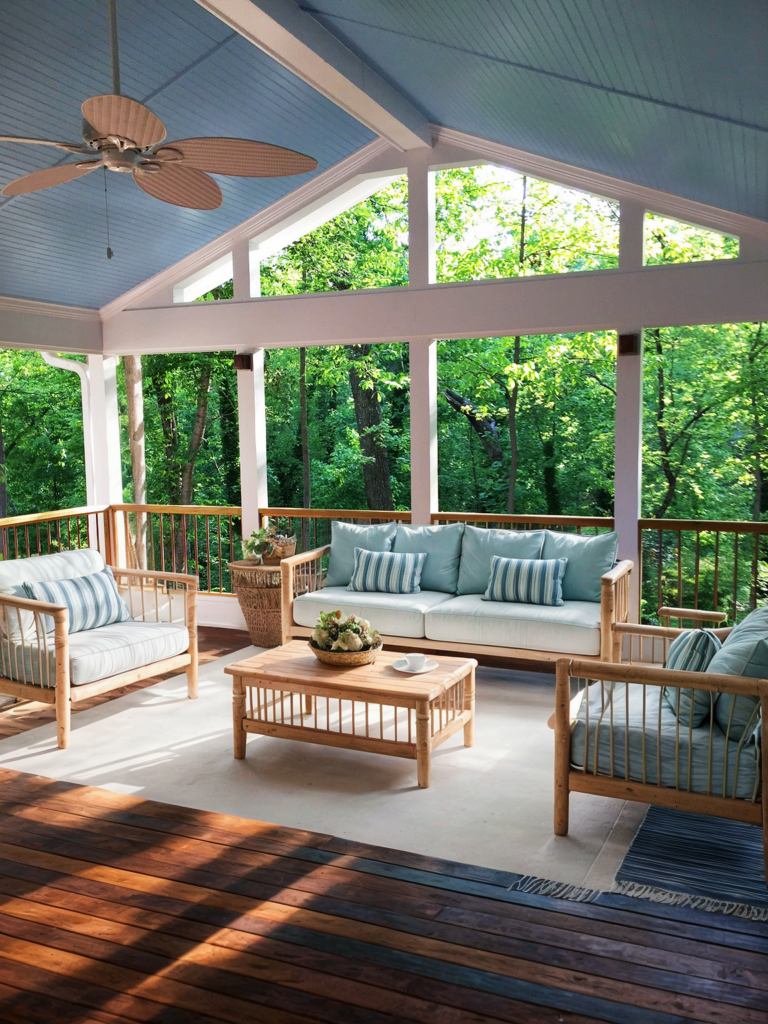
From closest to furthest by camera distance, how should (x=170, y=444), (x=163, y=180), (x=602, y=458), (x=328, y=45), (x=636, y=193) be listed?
1. (x=163, y=180)
2. (x=328, y=45)
3. (x=636, y=193)
4. (x=602, y=458)
5. (x=170, y=444)

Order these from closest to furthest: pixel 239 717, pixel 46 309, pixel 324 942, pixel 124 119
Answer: pixel 324 942 < pixel 124 119 < pixel 239 717 < pixel 46 309

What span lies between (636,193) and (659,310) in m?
0.79

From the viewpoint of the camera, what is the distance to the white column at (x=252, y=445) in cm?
732

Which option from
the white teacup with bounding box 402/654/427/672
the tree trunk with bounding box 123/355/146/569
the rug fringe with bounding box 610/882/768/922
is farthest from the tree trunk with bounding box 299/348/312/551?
the rug fringe with bounding box 610/882/768/922

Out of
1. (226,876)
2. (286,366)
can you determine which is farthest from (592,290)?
(286,366)

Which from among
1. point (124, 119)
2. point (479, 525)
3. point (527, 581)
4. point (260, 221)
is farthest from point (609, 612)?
point (260, 221)

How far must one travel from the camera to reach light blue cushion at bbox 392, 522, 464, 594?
20.3ft

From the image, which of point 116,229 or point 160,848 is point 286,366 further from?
point 160,848

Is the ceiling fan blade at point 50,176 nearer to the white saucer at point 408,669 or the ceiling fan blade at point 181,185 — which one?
the ceiling fan blade at point 181,185

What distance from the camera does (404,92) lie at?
5824mm

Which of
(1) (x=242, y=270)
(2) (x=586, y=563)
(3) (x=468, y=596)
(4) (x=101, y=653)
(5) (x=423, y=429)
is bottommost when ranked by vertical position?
(4) (x=101, y=653)

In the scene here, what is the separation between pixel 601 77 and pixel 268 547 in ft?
13.3

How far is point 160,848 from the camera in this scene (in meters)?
3.53

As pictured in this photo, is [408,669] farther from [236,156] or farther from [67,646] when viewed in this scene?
[236,156]
